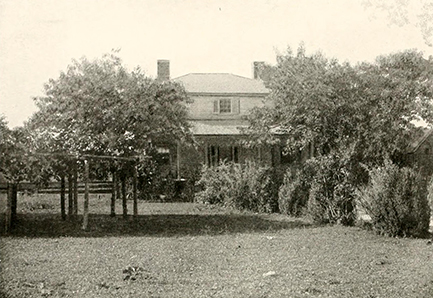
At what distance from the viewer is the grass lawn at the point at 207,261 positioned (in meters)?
7.78

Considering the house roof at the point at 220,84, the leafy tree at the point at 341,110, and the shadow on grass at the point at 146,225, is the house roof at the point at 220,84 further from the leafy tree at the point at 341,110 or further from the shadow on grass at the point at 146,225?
the shadow on grass at the point at 146,225

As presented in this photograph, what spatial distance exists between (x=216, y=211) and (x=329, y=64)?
8.30m

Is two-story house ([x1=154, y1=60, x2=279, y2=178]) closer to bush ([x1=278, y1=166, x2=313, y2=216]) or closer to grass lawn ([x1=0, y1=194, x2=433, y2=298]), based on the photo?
bush ([x1=278, y1=166, x2=313, y2=216])

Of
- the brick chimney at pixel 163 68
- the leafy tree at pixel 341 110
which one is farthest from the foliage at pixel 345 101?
the brick chimney at pixel 163 68

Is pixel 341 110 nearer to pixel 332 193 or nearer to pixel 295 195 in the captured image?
pixel 295 195

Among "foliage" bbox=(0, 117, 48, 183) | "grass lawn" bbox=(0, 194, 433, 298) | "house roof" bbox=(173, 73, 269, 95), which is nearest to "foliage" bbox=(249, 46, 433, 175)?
"grass lawn" bbox=(0, 194, 433, 298)

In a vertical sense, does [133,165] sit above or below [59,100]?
below

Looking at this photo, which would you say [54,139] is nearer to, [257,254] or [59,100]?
[257,254]

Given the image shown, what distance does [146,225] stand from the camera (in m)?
15.4

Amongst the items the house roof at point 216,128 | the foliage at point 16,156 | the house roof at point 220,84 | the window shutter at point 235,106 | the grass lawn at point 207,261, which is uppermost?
the house roof at point 220,84

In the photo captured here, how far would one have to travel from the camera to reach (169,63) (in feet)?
121

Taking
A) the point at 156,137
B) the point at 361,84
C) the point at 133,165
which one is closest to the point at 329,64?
the point at 361,84

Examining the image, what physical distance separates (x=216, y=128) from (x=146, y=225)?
17.2 m

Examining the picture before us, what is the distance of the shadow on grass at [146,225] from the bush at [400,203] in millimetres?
2556
